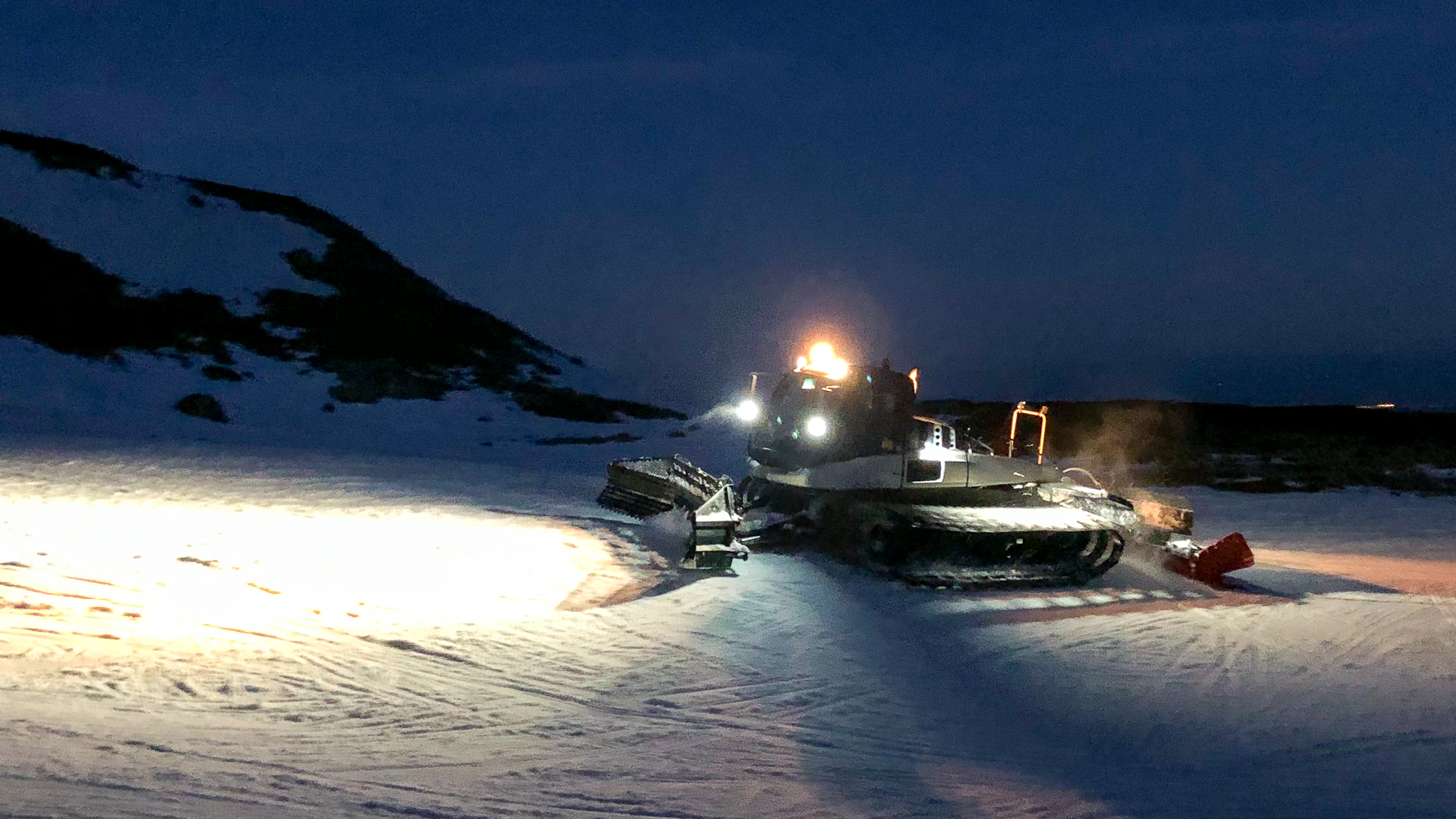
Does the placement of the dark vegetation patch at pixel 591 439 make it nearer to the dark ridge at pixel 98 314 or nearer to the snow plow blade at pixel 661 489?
the dark ridge at pixel 98 314

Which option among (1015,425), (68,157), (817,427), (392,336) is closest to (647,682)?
(817,427)

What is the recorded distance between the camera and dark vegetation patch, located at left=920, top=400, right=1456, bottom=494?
2744 centimetres

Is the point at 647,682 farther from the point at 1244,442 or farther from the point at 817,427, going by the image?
the point at 1244,442

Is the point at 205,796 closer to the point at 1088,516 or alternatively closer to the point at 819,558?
the point at 819,558

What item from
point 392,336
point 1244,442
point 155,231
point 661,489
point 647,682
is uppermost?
point 155,231

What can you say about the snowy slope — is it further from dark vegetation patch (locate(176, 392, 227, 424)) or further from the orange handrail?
the orange handrail

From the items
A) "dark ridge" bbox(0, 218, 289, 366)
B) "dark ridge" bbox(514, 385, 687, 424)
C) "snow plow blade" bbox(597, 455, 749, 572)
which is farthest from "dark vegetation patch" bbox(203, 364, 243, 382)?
"snow plow blade" bbox(597, 455, 749, 572)

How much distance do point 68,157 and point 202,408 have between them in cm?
3532

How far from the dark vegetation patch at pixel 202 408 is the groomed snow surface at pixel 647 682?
19.5 m

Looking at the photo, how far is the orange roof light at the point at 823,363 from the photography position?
43.2ft

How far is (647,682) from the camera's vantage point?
23.9 ft

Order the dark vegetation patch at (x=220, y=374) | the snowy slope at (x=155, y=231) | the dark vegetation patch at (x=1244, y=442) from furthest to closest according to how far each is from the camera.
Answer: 1. the snowy slope at (x=155, y=231)
2. the dark vegetation patch at (x=220, y=374)
3. the dark vegetation patch at (x=1244, y=442)

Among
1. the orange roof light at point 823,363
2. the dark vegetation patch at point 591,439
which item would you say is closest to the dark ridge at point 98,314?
the dark vegetation patch at point 591,439

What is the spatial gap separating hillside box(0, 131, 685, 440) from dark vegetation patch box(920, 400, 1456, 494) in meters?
16.2
